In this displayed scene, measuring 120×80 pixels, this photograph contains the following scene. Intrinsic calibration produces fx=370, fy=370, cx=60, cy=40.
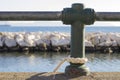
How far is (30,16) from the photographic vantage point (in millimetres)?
3998

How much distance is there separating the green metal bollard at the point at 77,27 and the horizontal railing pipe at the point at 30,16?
0.36ft

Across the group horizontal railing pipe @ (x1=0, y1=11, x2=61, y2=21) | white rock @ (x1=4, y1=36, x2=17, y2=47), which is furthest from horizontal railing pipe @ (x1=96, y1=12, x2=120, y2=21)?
white rock @ (x1=4, y1=36, x2=17, y2=47)

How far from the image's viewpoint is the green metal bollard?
12.8 feet

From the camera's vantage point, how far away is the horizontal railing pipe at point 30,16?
13.1ft

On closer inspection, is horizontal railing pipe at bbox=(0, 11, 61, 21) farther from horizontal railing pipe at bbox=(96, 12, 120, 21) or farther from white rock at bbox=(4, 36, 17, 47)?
white rock at bbox=(4, 36, 17, 47)

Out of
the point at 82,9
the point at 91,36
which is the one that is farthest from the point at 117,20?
the point at 91,36

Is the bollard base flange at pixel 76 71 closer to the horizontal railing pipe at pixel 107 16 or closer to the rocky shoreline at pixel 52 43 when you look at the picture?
the horizontal railing pipe at pixel 107 16

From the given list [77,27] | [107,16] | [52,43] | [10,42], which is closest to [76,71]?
[77,27]

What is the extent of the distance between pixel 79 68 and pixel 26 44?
138 ft

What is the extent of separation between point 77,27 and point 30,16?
0.52 meters

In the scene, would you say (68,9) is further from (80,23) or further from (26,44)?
(26,44)

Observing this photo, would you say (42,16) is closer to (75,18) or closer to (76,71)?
(75,18)

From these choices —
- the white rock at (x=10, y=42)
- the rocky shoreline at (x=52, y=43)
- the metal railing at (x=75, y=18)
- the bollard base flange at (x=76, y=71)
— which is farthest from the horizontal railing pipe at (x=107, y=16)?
the white rock at (x=10, y=42)

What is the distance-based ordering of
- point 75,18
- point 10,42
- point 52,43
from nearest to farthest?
1. point 75,18
2. point 10,42
3. point 52,43
